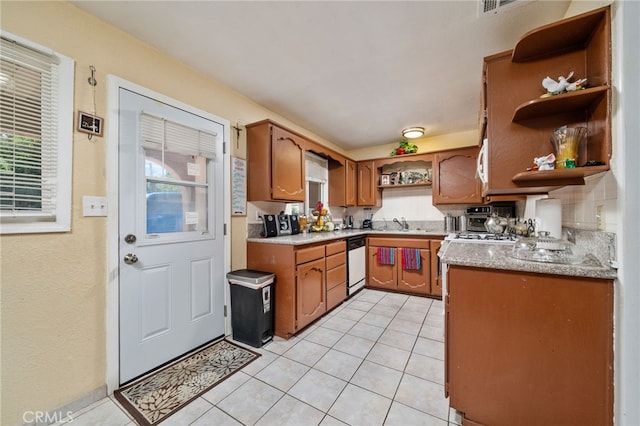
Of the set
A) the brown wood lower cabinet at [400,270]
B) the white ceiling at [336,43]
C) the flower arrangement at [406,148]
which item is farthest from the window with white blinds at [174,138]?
the flower arrangement at [406,148]

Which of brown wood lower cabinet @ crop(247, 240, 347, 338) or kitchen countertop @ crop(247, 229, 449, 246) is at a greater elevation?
kitchen countertop @ crop(247, 229, 449, 246)

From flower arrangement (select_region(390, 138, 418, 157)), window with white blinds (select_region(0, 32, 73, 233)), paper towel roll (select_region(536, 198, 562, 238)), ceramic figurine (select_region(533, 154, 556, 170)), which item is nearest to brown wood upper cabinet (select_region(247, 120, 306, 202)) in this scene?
window with white blinds (select_region(0, 32, 73, 233))

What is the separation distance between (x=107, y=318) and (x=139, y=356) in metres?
0.38

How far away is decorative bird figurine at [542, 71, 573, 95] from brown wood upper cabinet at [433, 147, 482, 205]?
2.36m

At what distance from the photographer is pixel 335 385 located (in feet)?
5.28

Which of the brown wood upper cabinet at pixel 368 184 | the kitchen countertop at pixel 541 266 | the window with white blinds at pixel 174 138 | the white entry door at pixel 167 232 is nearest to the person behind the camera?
the kitchen countertop at pixel 541 266

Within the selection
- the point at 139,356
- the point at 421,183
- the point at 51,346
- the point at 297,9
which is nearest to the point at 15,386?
the point at 51,346

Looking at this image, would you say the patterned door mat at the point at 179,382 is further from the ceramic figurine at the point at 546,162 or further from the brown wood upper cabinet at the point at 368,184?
the brown wood upper cabinet at the point at 368,184

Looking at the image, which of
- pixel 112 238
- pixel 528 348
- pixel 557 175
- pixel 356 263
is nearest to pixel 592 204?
pixel 557 175

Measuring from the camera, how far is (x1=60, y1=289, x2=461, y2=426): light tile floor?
4.42ft

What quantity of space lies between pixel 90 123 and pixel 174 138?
20.5 inches

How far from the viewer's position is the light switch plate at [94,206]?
147 centimetres

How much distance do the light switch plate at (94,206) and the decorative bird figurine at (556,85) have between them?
2.65 meters

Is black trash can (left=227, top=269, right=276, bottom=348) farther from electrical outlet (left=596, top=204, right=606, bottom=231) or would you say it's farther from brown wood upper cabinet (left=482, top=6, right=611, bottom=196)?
electrical outlet (left=596, top=204, right=606, bottom=231)
